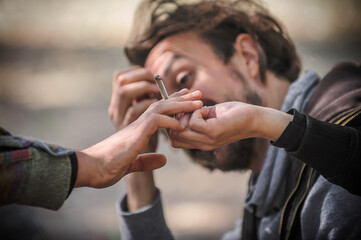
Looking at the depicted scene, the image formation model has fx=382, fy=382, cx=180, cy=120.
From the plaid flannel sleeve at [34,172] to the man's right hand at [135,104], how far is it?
3.27 ft

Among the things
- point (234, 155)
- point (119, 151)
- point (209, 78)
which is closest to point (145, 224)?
point (234, 155)

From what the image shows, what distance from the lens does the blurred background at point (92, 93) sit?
4074 millimetres

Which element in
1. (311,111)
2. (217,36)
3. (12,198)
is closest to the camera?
(12,198)

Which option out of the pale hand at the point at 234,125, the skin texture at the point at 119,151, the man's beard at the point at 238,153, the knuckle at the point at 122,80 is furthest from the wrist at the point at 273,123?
the knuckle at the point at 122,80

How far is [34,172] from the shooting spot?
3.49 ft

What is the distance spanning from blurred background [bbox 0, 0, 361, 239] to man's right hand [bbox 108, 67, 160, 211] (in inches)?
51.6

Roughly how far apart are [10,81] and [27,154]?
619 centimetres

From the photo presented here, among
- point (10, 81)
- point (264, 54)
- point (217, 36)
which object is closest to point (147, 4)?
point (217, 36)

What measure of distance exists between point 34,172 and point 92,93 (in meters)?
5.19

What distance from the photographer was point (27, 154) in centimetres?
107

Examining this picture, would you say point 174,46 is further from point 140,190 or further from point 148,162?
point 148,162

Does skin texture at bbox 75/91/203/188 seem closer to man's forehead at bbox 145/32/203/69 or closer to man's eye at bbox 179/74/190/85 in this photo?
man's eye at bbox 179/74/190/85

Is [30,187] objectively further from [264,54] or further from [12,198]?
[264,54]

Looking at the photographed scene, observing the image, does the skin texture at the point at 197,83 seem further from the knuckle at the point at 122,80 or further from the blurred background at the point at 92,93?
the blurred background at the point at 92,93
